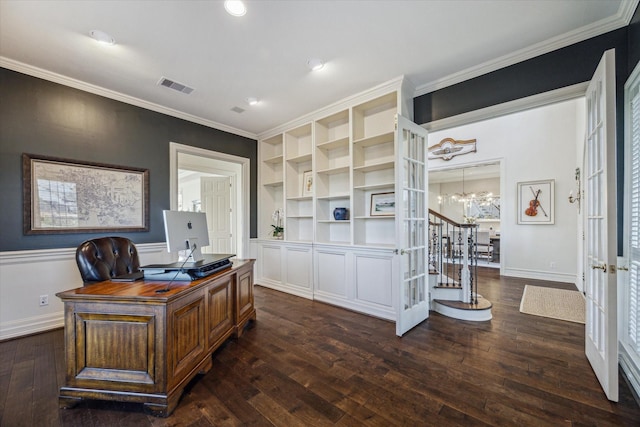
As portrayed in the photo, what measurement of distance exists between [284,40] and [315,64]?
45 cm

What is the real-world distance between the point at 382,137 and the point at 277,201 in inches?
99.9

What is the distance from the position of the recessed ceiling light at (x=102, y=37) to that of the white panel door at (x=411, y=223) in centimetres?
275

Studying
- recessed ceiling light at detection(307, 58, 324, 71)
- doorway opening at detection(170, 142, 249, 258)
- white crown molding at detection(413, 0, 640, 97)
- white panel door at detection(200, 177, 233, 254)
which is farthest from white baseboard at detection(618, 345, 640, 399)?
white panel door at detection(200, 177, 233, 254)

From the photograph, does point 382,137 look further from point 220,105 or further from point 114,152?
point 114,152

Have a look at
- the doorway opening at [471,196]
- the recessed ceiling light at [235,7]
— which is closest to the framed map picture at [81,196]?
the recessed ceiling light at [235,7]

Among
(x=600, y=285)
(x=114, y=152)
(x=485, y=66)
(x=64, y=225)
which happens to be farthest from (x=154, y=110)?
(x=600, y=285)

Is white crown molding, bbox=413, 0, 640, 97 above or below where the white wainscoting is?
above

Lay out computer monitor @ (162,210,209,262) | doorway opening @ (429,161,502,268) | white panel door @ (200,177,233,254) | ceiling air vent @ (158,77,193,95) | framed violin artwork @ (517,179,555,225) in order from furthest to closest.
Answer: doorway opening @ (429,161,502,268) < white panel door @ (200,177,233,254) < framed violin artwork @ (517,179,555,225) < ceiling air vent @ (158,77,193,95) < computer monitor @ (162,210,209,262)

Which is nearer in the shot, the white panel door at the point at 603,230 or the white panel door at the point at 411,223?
the white panel door at the point at 603,230

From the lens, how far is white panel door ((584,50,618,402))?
67.9 inches

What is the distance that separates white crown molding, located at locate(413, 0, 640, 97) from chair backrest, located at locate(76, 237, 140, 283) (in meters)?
3.75

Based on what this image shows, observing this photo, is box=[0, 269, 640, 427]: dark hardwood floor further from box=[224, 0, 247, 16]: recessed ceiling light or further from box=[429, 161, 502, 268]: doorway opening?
box=[429, 161, 502, 268]: doorway opening

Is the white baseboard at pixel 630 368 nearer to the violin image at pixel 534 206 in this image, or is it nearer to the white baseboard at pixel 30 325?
the violin image at pixel 534 206

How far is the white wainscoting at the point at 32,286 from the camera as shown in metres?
2.69
